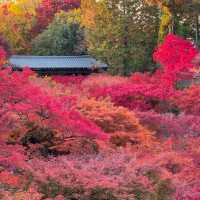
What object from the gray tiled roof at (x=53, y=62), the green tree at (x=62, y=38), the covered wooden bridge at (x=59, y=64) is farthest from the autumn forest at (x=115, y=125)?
the green tree at (x=62, y=38)

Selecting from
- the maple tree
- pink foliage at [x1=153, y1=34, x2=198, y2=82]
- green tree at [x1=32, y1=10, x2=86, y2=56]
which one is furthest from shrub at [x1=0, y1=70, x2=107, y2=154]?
the maple tree

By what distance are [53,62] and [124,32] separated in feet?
22.3

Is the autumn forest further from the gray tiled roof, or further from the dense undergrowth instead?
the gray tiled roof

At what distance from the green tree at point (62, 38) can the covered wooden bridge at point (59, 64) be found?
2.67 meters

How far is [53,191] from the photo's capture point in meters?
9.57

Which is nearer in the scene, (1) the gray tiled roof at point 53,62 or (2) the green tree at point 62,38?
(1) the gray tiled roof at point 53,62

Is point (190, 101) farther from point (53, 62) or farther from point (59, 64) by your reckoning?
point (53, 62)

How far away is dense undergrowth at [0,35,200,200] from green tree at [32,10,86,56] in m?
22.1

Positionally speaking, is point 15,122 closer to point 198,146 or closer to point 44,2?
point 198,146

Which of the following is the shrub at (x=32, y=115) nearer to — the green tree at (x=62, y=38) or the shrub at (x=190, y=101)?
the shrub at (x=190, y=101)

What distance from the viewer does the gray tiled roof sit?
116ft

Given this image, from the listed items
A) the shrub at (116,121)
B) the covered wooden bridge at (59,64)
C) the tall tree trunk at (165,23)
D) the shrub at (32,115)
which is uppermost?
the tall tree trunk at (165,23)

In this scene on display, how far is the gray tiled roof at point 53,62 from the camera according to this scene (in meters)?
35.2

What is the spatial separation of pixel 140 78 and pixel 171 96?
3348 mm
